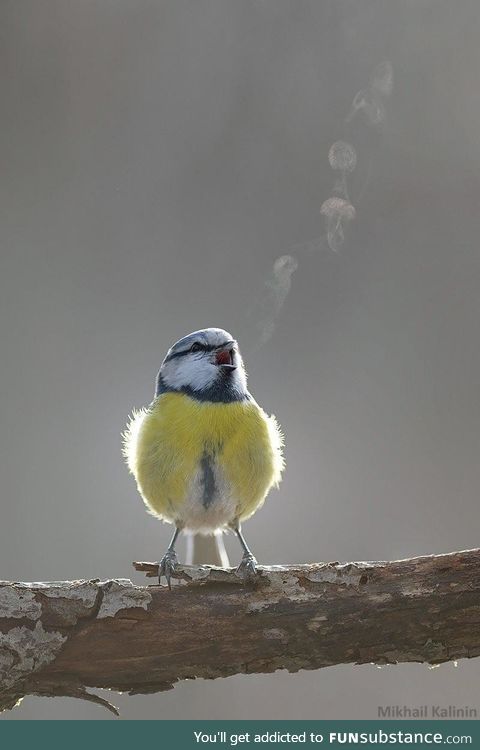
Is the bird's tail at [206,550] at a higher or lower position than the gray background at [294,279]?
lower

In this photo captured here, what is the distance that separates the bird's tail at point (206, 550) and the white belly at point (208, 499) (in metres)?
0.13

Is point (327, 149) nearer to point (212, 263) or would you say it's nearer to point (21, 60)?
point (212, 263)

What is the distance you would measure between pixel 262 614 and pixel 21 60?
72.4 inches

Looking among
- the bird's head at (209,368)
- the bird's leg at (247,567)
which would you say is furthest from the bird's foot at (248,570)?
the bird's head at (209,368)

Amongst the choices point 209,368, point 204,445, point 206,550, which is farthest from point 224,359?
point 206,550

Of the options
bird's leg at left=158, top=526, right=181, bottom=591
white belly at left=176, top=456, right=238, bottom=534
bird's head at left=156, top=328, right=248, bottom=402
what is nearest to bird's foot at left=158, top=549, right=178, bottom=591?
bird's leg at left=158, top=526, right=181, bottom=591

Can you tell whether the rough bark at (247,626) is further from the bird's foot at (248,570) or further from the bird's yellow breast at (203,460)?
the bird's yellow breast at (203,460)

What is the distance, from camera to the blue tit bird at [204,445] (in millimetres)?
1212

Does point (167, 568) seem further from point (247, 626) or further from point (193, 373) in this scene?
point (193, 373)

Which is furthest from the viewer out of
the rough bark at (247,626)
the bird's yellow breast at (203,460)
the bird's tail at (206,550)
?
the bird's tail at (206,550)

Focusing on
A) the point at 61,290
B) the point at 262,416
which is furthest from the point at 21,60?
the point at 262,416

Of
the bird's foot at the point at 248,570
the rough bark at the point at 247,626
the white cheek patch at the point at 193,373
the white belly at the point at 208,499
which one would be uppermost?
the white cheek patch at the point at 193,373

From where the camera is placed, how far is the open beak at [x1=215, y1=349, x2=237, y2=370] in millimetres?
1285

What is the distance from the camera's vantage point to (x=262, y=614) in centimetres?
101
